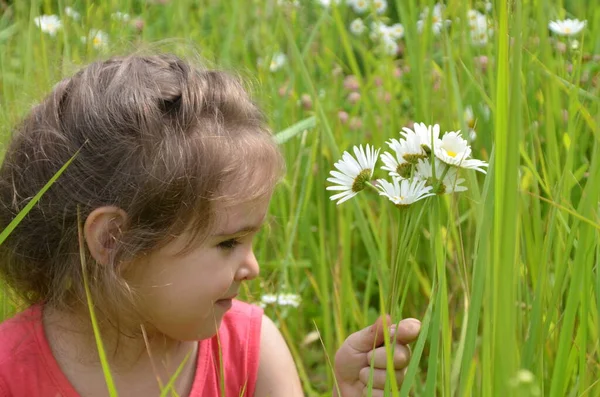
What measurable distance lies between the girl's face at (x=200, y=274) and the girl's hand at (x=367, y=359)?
0.13 metres

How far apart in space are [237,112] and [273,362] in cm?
34

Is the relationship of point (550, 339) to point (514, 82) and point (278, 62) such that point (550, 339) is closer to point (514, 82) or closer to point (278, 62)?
point (514, 82)

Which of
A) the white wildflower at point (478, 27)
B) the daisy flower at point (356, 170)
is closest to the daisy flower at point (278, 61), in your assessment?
the white wildflower at point (478, 27)

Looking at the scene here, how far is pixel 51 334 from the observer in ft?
3.77

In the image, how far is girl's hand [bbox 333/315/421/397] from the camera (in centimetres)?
92

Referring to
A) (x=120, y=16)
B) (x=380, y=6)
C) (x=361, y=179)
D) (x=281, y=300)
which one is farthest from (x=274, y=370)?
(x=380, y=6)

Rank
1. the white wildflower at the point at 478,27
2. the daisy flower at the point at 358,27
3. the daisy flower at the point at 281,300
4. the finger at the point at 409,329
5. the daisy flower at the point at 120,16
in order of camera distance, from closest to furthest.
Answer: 1. the finger at the point at 409,329
2. the daisy flower at the point at 281,300
3. the daisy flower at the point at 120,16
4. the white wildflower at the point at 478,27
5. the daisy flower at the point at 358,27

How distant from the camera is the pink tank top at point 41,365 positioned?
1128 millimetres

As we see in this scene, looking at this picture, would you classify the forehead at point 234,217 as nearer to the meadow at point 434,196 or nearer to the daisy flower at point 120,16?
the meadow at point 434,196

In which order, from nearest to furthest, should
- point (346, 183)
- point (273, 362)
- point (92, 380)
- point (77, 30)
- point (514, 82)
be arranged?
point (514, 82)
point (346, 183)
point (92, 380)
point (273, 362)
point (77, 30)

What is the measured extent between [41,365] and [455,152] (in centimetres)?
58

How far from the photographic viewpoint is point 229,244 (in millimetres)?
1044

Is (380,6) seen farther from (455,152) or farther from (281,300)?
(455,152)

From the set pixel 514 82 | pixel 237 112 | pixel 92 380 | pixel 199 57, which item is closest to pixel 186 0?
pixel 199 57
